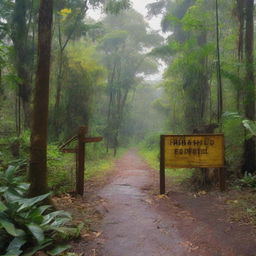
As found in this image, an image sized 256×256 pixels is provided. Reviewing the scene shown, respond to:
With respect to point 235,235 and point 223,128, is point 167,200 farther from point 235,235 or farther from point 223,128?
point 223,128

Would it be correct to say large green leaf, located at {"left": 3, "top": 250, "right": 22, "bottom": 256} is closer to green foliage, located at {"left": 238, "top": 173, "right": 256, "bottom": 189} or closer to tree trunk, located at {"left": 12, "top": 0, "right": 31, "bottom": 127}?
green foliage, located at {"left": 238, "top": 173, "right": 256, "bottom": 189}

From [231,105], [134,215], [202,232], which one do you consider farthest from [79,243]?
[231,105]

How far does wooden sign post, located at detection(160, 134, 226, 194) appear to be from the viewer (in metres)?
6.09

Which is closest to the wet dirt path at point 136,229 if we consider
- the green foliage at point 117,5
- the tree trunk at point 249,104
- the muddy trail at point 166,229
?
the muddy trail at point 166,229

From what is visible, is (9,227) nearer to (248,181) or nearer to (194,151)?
(194,151)

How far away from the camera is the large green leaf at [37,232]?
2.95 metres

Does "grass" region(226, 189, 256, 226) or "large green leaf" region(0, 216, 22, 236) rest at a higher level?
"large green leaf" region(0, 216, 22, 236)

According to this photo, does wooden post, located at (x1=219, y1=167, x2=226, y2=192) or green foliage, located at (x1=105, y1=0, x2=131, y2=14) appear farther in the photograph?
green foliage, located at (x1=105, y1=0, x2=131, y2=14)

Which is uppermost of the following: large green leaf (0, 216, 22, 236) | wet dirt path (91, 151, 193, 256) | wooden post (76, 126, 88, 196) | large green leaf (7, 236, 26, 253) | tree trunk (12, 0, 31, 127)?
tree trunk (12, 0, 31, 127)

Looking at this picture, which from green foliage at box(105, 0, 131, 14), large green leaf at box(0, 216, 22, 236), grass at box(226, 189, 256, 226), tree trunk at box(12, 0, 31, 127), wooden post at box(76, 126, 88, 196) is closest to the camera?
large green leaf at box(0, 216, 22, 236)

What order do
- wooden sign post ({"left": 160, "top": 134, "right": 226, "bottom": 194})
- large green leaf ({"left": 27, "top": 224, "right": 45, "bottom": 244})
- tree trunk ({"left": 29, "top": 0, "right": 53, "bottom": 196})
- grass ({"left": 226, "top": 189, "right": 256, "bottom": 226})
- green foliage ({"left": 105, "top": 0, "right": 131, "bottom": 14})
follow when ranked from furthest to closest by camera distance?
green foliage ({"left": 105, "top": 0, "right": 131, "bottom": 14})
wooden sign post ({"left": 160, "top": 134, "right": 226, "bottom": 194})
grass ({"left": 226, "top": 189, "right": 256, "bottom": 226})
tree trunk ({"left": 29, "top": 0, "right": 53, "bottom": 196})
large green leaf ({"left": 27, "top": 224, "right": 45, "bottom": 244})

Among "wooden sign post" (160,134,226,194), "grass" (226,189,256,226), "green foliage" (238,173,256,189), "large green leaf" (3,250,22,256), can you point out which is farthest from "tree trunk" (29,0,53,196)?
"green foliage" (238,173,256,189)

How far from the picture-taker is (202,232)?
148 inches

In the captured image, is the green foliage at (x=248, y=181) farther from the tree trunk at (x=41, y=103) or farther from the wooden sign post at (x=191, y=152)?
the tree trunk at (x=41, y=103)
